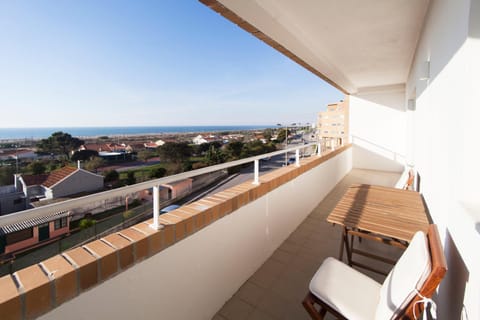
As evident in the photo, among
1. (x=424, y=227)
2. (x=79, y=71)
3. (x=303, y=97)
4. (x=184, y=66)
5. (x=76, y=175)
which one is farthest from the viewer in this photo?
(x=184, y=66)

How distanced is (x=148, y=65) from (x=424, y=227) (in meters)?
24.7

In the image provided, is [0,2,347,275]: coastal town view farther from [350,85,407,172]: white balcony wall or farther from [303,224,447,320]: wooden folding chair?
[303,224,447,320]: wooden folding chair

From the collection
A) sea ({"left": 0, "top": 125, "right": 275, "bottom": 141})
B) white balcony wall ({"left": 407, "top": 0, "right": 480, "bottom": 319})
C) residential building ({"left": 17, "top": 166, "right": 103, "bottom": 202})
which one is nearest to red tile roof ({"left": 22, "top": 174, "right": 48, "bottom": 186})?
residential building ({"left": 17, "top": 166, "right": 103, "bottom": 202})

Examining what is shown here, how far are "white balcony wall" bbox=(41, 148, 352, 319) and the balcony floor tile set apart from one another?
0.08m

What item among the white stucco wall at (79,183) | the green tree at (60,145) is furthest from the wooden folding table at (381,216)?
the green tree at (60,145)

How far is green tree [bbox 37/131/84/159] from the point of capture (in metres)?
4.62

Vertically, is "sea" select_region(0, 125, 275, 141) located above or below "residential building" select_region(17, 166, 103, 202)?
above

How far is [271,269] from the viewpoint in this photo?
6.86 feet

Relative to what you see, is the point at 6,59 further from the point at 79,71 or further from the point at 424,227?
the point at 424,227

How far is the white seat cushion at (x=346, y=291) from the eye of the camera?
3.92 ft

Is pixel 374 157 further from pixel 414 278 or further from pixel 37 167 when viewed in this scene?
pixel 37 167

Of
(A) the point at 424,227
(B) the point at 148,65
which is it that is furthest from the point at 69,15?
(A) the point at 424,227

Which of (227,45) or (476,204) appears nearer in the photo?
(476,204)

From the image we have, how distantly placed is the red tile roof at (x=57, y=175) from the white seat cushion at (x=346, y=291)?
12.9 ft
